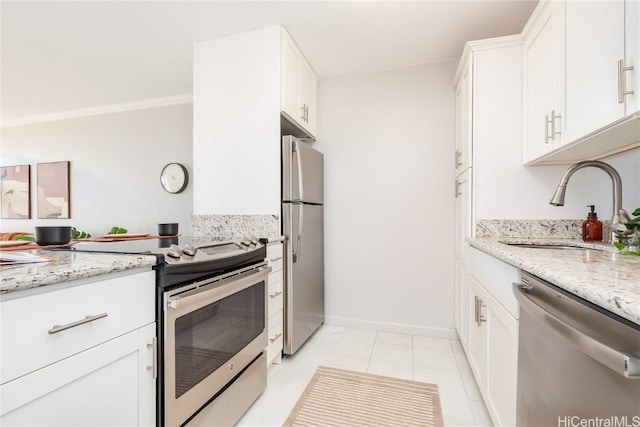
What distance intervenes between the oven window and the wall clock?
2.28 meters

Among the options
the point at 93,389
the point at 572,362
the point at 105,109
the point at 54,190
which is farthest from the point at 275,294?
the point at 54,190

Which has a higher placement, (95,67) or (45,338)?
(95,67)

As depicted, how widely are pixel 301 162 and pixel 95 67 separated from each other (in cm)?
223

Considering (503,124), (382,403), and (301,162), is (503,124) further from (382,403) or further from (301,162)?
(382,403)

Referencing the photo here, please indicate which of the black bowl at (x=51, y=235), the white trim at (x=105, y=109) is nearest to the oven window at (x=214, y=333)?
the black bowl at (x=51, y=235)

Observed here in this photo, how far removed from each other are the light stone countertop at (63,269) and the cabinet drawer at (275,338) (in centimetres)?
112

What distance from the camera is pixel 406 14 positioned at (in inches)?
77.4

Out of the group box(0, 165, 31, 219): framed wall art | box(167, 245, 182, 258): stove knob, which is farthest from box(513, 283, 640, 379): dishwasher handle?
box(0, 165, 31, 219): framed wall art

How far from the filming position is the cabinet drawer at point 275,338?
6.28 feet

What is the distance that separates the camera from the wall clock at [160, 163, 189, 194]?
11.3ft

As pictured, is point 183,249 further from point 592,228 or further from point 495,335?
point 592,228

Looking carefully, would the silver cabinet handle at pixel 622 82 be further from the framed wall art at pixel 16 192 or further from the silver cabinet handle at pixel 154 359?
the framed wall art at pixel 16 192

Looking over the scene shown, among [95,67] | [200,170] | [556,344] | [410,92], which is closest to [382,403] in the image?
[556,344]

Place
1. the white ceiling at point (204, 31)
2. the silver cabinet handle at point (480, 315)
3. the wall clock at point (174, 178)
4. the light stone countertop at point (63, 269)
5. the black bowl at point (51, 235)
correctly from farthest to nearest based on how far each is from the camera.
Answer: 1. the wall clock at point (174, 178)
2. the white ceiling at point (204, 31)
3. the silver cabinet handle at point (480, 315)
4. the black bowl at point (51, 235)
5. the light stone countertop at point (63, 269)
